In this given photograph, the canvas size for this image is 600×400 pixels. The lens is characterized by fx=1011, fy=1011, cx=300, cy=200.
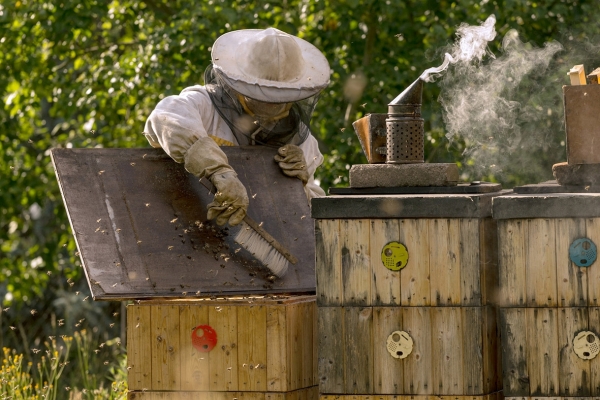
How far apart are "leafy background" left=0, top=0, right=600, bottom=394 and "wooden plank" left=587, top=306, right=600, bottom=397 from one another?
2.97 m

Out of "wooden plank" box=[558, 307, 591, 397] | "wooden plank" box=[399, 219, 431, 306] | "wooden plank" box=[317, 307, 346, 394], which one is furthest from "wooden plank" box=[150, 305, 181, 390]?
"wooden plank" box=[558, 307, 591, 397]

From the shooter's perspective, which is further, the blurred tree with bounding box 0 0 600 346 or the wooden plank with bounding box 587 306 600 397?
the blurred tree with bounding box 0 0 600 346

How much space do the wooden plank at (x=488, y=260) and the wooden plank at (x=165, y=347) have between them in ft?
3.86

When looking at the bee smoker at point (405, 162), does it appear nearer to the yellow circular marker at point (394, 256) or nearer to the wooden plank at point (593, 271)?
the yellow circular marker at point (394, 256)

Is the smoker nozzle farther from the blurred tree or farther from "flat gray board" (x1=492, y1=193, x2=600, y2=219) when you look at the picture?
the blurred tree

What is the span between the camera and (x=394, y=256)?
3602mm

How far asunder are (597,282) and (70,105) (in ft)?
15.8

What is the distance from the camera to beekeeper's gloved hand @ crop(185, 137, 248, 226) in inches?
162

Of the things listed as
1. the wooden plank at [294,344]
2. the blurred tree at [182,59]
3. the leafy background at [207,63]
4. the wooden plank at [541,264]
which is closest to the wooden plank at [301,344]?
the wooden plank at [294,344]

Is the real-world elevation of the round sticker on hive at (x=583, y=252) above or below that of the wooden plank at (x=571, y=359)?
above

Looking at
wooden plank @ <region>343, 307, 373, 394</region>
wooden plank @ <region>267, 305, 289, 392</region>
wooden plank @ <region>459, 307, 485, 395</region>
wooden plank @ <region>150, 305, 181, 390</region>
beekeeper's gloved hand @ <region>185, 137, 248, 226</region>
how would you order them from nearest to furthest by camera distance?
wooden plank @ <region>459, 307, 485, 395</region> < wooden plank @ <region>343, 307, 373, 394</region> < wooden plank @ <region>267, 305, 289, 392</region> < wooden plank @ <region>150, 305, 181, 390</region> < beekeeper's gloved hand @ <region>185, 137, 248, 226</region>

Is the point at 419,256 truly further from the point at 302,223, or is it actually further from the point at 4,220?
the point at 4,220

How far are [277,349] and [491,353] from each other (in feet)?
2.58

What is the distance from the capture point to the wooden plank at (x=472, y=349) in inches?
139
